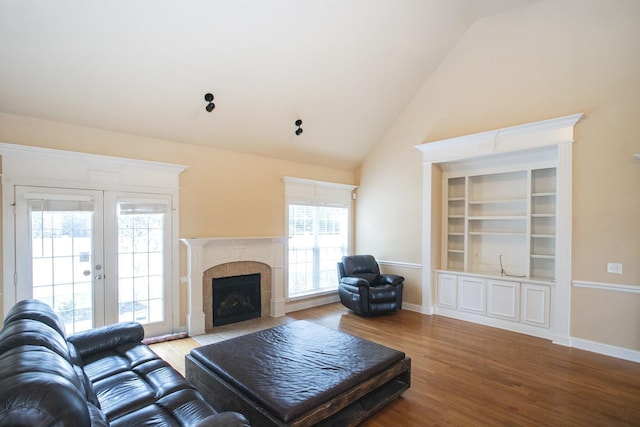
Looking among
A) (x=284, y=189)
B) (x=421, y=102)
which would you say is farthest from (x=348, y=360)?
(x=421, y=102)

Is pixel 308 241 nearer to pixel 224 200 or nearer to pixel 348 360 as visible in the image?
pixel 224 200

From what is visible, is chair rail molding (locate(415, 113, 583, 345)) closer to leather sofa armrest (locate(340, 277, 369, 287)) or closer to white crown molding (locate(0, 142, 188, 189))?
leather sofa armrest (locate(340, 277, 369, 287))

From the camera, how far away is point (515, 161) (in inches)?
192

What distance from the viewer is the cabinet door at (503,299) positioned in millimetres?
4660

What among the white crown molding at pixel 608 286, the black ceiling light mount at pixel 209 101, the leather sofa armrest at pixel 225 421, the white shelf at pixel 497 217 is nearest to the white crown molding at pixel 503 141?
the white shelf at pixel 497 217

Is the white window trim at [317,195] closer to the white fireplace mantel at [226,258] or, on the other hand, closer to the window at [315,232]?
the window at [315,232]

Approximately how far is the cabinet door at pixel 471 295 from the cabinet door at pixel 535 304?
566mm

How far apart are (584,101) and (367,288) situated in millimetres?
3975

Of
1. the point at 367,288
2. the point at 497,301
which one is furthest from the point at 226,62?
the point at 497,301

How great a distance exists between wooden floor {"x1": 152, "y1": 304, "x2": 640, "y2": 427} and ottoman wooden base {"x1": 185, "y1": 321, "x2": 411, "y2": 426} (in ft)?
0.86

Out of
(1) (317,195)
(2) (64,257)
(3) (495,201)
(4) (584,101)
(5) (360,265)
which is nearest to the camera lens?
(2) (64,257)

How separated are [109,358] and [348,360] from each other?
6.65ft

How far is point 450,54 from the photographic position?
525 cm

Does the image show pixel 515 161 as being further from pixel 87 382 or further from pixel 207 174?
pixel 87 382
